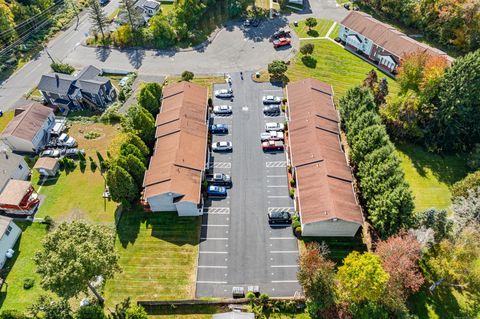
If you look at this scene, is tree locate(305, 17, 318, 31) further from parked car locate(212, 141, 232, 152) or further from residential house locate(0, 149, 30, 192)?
residential house locate(0, 149, 30, 192)

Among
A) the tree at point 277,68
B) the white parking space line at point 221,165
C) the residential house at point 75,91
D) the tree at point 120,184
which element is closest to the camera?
the tree at point 120,184

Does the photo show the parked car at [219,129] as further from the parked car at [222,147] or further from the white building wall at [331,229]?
the white building wall at [331,229]

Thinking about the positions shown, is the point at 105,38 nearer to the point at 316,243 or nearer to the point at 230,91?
the point at 230,91

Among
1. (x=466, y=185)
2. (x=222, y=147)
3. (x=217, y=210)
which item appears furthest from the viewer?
(x=222, y=147)

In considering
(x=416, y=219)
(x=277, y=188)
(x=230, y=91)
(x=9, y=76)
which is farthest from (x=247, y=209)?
(x=9, y=76)

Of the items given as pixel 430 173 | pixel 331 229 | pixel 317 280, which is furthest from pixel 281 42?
pixel 317 280

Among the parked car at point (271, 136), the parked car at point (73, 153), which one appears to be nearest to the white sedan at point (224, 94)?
the parked car at point (271, 136)

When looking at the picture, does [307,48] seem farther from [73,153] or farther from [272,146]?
[73,153]
